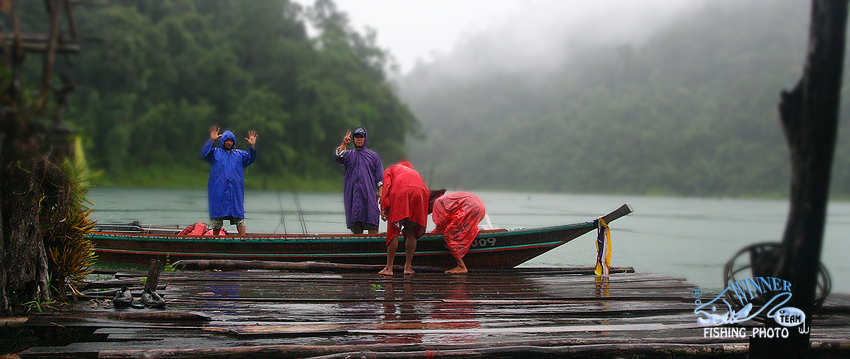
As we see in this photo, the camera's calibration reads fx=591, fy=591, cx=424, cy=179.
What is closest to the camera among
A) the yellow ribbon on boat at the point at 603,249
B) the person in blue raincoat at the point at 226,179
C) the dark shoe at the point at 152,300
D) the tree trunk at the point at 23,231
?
the tree trunk at the point at 23,231

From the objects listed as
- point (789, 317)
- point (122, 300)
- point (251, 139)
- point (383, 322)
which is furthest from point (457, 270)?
point (789, 317)

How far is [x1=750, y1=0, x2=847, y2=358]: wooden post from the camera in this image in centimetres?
273

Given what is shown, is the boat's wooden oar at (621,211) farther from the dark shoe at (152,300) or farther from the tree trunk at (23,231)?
the tree trunk at (23,231)

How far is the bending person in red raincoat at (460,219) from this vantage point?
650 centimetres

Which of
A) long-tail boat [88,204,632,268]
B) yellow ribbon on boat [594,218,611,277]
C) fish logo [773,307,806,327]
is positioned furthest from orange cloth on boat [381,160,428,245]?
fish logo [773,307,806,327]

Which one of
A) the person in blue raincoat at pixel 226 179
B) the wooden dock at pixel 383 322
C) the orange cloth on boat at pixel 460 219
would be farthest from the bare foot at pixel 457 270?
the person in blue raincoat at pixel 226 179

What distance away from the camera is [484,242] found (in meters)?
6.90

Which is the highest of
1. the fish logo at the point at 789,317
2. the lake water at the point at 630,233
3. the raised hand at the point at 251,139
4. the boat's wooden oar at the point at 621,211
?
the raised hand at the point at 251,139

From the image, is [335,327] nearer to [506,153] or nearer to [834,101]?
[834,101]

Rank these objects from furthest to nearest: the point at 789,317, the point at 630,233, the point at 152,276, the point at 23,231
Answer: the point at 630,233
the point at 152,276
the point at 23,231
the point at 789,317

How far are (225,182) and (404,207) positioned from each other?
238 centimetres

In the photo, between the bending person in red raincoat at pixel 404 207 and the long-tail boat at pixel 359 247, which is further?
the long-tail boat at pixel 359 247

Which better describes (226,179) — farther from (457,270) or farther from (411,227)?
(457,270)

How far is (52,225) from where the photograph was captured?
430 centimetres
